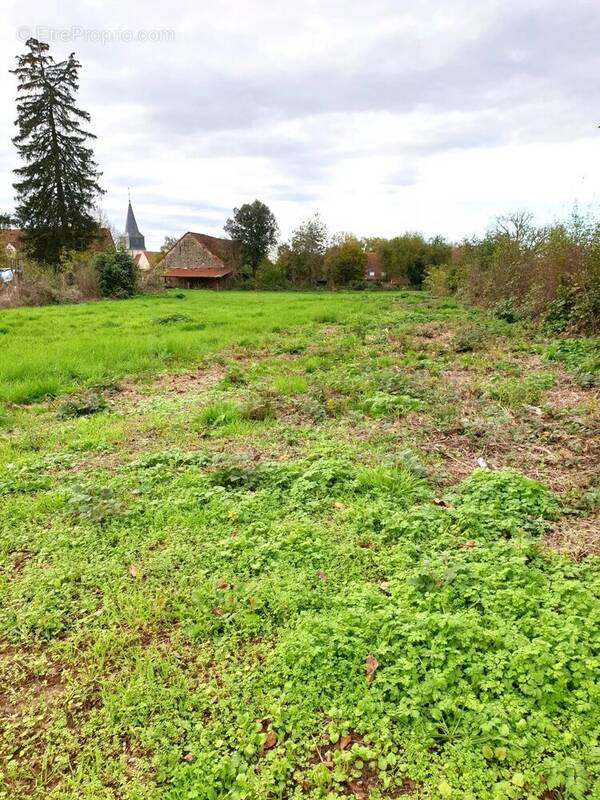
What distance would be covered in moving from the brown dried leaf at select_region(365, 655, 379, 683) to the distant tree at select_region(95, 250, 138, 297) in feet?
93.8

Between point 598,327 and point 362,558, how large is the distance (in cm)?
1036

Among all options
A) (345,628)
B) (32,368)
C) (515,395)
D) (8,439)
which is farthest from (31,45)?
(345,628)

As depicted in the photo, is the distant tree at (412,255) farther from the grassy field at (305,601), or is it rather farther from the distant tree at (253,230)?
the grassy field at (305,601)

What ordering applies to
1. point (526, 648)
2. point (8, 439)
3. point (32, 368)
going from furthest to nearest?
point (32, 368) < point (8, 439) < point (526, 648)

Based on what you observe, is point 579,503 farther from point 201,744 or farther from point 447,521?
point 201,744

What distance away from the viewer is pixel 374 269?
175ft

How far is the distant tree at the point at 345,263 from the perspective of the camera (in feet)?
159

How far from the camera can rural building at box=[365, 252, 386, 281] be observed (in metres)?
52.4

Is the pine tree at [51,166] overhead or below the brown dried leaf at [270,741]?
overhead

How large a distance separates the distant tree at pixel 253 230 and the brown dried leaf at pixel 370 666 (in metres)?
49.0

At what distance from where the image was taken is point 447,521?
12.0ft

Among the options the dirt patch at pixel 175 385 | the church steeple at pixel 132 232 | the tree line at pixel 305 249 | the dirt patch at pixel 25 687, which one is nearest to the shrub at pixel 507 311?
the tree line at pixel 305 249

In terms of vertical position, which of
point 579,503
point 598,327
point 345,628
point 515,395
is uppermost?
point 598,327

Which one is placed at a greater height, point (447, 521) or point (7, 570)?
point (447, 521)
